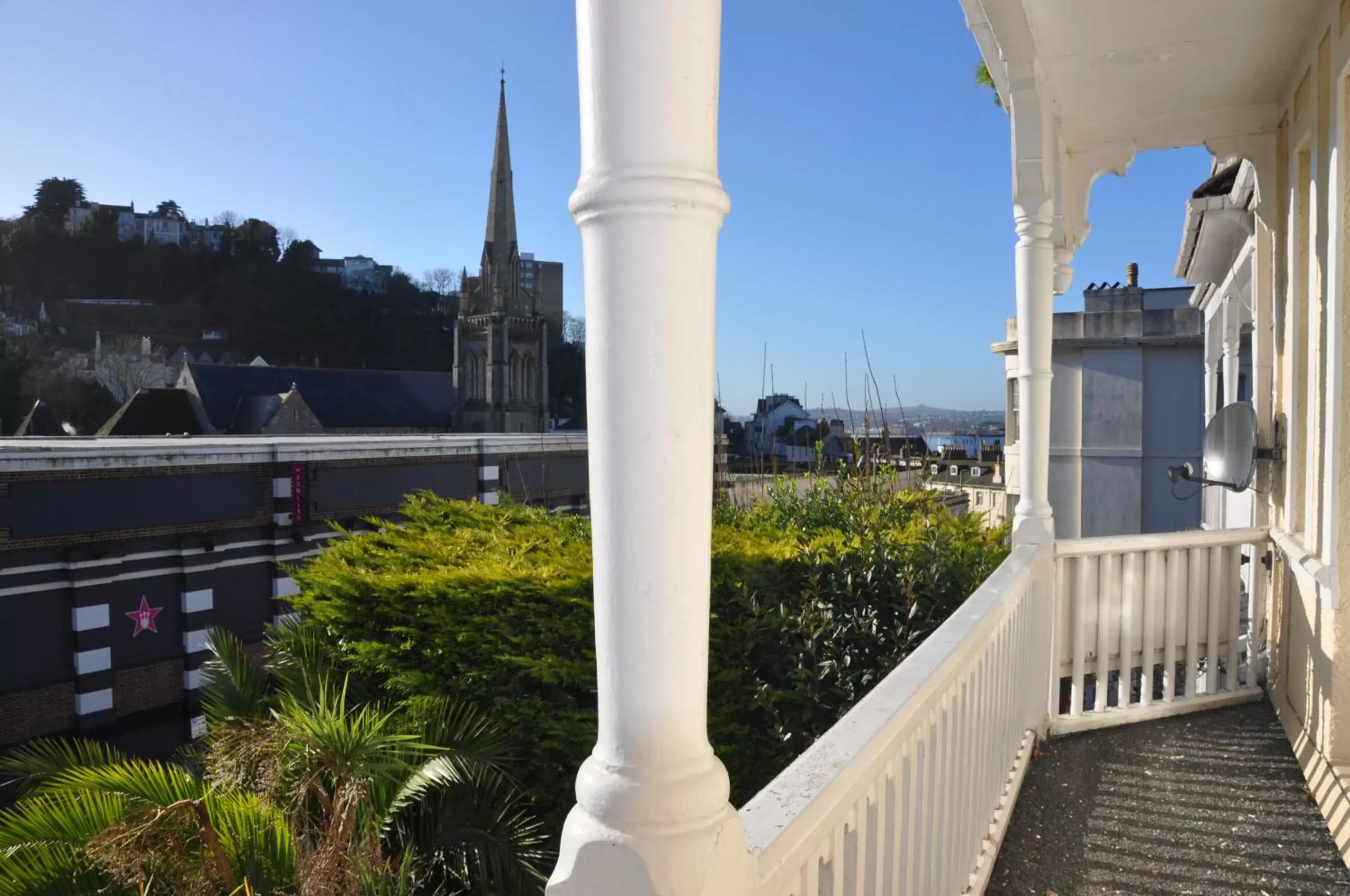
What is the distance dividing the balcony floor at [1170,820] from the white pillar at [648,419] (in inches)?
92.3

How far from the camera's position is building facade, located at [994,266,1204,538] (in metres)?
17.9

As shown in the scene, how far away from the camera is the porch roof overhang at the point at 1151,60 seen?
3.55 meters

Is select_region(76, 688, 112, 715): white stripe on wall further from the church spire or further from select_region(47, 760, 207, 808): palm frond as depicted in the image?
the church spire

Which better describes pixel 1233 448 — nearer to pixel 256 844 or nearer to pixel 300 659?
pixel 256 844

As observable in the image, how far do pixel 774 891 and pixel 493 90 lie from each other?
68.1m

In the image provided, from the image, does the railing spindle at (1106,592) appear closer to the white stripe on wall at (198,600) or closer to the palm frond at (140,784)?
the palm frond at (140,784)

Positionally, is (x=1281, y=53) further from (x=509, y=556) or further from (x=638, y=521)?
(x=509, y=556)

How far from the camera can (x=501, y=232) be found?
5631cm

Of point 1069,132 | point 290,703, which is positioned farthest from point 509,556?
point 1069,132

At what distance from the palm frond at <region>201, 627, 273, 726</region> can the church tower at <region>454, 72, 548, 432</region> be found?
45.0m

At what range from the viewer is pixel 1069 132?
16.2 feet

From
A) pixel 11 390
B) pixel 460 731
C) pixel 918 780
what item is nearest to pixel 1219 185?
pixel 918 780

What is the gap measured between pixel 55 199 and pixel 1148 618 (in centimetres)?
9151

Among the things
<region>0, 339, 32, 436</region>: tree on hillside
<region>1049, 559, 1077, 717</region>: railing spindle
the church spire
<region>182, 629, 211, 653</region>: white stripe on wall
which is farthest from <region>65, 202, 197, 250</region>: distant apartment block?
<region>1049, 559, 1077, 717</region>: railing spindle
